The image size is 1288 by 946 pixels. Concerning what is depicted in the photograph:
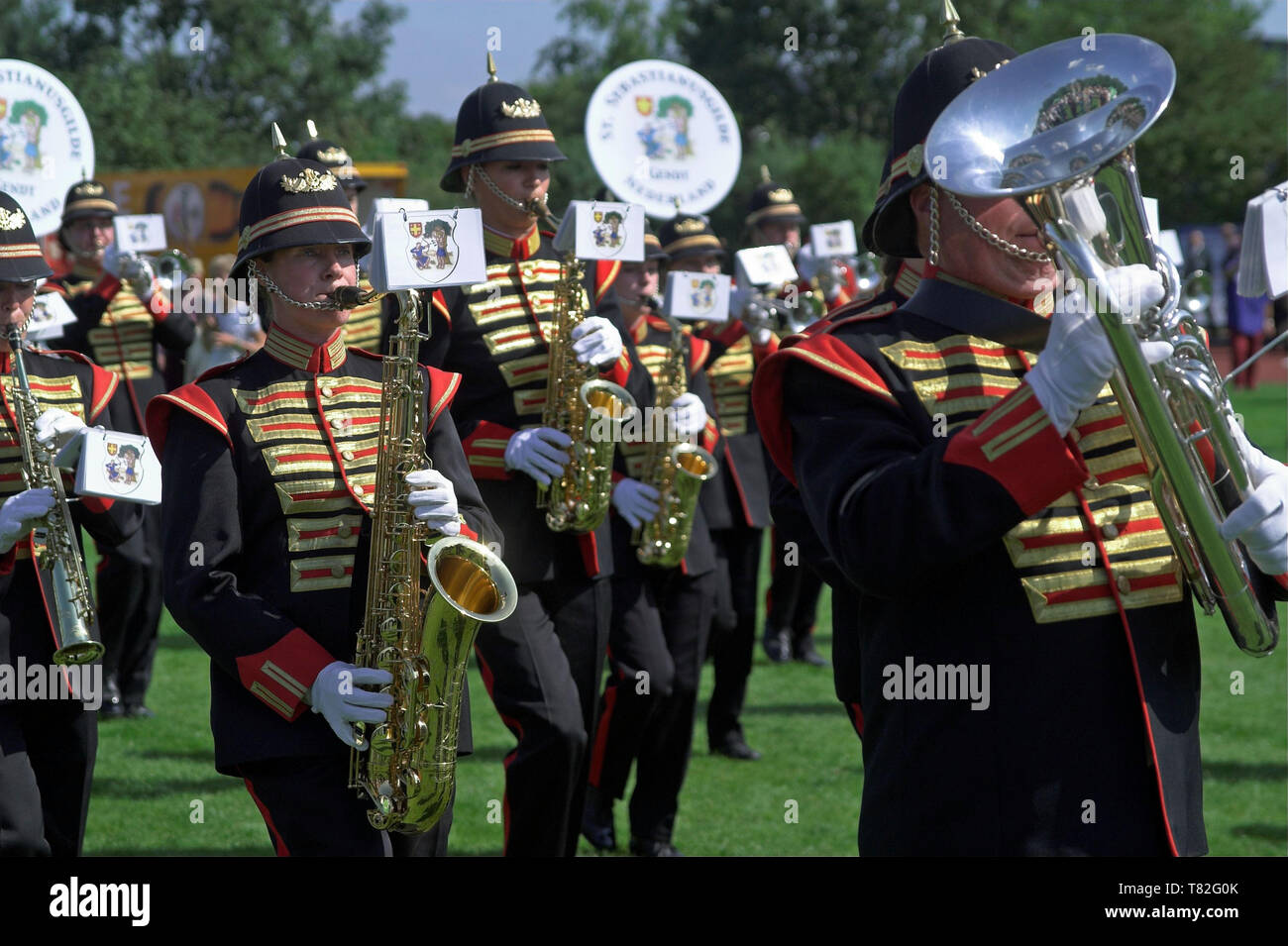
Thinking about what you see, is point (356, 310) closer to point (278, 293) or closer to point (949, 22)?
point (278, 293)

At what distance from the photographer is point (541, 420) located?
6031mm

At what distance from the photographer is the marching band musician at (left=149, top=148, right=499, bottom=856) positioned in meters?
4.06

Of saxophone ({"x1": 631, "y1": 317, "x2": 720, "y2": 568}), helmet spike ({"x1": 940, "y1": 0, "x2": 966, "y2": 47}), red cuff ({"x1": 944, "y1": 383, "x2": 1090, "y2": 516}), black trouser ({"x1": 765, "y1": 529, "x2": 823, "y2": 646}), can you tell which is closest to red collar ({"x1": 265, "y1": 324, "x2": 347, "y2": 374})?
helmet spike ({"x1": 940, "y1": 0, "x2": 966, "y2": 47})

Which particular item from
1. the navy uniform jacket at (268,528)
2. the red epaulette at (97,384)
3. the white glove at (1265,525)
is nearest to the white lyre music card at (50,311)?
the red epaulette at (97,384)

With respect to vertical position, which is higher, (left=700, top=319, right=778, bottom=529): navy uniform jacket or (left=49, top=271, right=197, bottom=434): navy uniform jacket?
(left=49, top=271, right=197, bottom=434): navy uniform jacket

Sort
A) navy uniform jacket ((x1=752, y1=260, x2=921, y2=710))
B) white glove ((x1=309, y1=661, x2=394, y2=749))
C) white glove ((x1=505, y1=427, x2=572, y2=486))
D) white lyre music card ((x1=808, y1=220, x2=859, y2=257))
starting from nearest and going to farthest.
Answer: navy uniform jacket ((x1=752, y1=260, x2=921, y2=710)) → white glove ((x1=309, y1=661, x2=394, y2=749)) → white glove ((x1=505, y1=427, x2=572, y2=486)) → white lyre music card ((x1=808, y1=220, x2=859, y2=257))

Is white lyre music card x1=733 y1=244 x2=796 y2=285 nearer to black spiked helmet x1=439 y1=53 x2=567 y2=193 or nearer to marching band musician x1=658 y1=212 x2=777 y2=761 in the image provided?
marching band musician x1=658 y1=212 x2=777 y2=761

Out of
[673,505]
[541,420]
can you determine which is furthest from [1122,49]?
[673,505]

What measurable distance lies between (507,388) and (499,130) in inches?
37.2

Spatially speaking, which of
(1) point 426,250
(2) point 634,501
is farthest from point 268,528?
(2) point 634,501

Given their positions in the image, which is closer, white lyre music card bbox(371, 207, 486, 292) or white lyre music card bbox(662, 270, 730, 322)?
white lyre music card bbox(371, 207, 486, 292)

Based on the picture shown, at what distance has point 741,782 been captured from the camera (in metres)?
8.27

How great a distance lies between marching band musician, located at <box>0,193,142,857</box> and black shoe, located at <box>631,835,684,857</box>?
244cm
